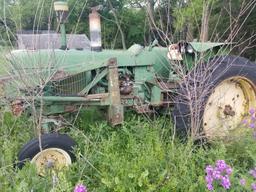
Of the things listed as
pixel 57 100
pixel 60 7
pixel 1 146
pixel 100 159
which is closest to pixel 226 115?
pixel 100 159

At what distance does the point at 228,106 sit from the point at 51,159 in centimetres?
220

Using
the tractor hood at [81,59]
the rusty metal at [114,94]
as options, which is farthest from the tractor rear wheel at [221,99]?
the tractor hood at [81,59]

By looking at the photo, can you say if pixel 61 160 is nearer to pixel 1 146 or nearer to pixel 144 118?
pixel 1 146

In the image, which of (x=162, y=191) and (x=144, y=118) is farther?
(x=144, y=118)

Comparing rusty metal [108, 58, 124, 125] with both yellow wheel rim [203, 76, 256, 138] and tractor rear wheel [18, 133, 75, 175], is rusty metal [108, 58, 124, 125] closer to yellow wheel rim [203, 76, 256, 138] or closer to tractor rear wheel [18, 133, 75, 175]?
tractor rear wheel [18, 133, 75, 175]

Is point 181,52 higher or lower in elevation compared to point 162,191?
higher

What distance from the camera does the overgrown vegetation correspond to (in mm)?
2914

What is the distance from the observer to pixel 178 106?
3869 mm

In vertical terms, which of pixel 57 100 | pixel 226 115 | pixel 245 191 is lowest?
pixel 245 191

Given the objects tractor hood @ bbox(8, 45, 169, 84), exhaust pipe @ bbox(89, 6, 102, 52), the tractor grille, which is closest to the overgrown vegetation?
the tractor grille

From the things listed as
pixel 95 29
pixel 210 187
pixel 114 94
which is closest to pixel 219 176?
pixel 210 187

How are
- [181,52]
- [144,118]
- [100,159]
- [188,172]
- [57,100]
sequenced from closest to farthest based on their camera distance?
[188,172]
[100,159]
[57,100]
[181,52]
[144,118]

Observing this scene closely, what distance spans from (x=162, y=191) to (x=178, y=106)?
1231mm

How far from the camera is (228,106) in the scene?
4.33m
